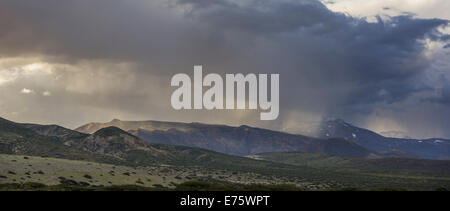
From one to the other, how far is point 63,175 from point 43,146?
79.4m

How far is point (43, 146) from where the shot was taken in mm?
151625
